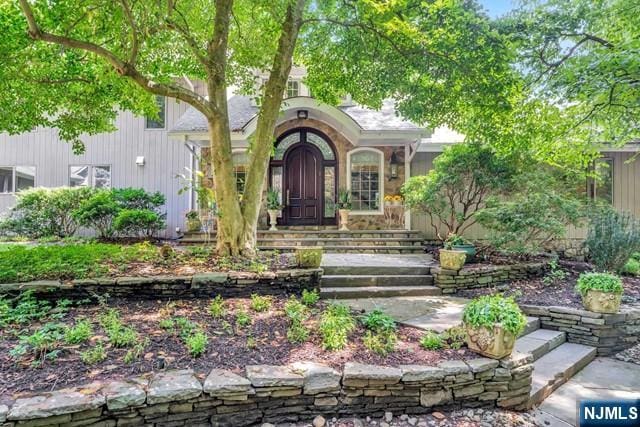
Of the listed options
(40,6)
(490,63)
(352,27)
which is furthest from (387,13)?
(40,6)

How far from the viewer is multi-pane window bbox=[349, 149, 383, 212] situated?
990 centimetres

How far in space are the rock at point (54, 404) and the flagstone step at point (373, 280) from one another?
3.60 metres

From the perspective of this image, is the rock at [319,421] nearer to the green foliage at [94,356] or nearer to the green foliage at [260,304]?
the green foliage at [260,304]

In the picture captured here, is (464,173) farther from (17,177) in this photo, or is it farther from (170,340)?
(17,177)

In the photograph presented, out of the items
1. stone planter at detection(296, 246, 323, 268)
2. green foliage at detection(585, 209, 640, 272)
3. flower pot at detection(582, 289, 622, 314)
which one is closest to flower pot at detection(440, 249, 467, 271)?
flower pot at detection(582, 289, 622, 314)

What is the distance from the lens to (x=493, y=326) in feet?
9.71

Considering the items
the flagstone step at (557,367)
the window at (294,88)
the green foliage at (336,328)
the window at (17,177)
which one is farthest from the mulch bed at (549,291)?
the window at (17,177)

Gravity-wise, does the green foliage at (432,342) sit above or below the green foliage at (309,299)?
below

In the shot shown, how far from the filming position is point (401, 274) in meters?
5.99

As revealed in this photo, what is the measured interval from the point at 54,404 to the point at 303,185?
827cm

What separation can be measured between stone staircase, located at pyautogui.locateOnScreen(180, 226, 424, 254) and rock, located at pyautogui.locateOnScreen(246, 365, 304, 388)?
16.7 ft

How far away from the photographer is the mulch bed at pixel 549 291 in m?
5.04

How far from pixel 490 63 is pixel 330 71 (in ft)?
10.7

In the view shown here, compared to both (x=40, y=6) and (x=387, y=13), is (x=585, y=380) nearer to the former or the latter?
(x=387, y=13)
